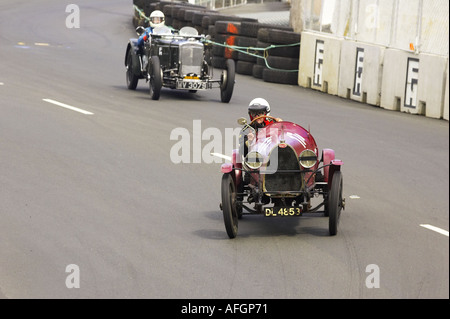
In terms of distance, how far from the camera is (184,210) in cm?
1055

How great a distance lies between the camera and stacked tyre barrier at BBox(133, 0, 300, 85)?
23.0 meters

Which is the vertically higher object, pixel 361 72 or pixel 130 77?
pixel 361 72

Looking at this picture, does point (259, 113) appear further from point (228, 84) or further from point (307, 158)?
point (228, 84)

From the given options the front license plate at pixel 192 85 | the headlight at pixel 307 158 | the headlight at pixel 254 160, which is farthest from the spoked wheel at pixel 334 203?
the front license plate at pixel 192 85

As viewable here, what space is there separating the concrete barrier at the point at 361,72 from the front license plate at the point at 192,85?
3.19 m

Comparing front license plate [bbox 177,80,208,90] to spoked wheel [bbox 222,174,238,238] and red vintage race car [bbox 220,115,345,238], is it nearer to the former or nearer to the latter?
red vintage race car [bbox 220,115,345,238]

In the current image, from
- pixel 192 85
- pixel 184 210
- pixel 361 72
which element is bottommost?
pixel 184 210

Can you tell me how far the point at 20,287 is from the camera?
7.68 meters

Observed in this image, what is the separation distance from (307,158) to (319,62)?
12.9 metres

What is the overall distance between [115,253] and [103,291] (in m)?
1.15

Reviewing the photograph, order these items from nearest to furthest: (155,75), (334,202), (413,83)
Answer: (334,202) < (413,83) < (155,75)

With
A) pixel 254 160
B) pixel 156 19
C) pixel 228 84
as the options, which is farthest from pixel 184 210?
pixel 156 19

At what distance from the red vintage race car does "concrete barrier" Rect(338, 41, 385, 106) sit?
9.77 metres

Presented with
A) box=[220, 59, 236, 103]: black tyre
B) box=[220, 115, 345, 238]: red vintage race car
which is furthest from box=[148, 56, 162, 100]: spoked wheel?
box=[220, 115, 345, 238]: red vintage race car
